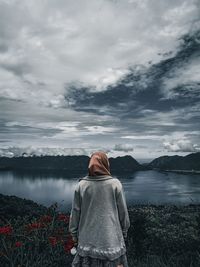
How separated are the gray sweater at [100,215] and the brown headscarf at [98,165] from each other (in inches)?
2.0

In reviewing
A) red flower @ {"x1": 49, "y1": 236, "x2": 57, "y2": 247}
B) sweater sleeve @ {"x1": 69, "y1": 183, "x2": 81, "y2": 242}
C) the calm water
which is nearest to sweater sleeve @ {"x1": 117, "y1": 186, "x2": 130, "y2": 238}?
sweater sleeve @ {"x1": 69, "y1": 183, "x2": 81, "y2": 242}

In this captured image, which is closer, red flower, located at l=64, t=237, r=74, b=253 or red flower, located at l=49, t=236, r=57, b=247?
red flower, located at l=64, t=237, r=74, b=253

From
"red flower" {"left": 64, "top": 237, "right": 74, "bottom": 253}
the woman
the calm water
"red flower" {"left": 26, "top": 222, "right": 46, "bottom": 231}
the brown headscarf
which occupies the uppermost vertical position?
the brown headscarf

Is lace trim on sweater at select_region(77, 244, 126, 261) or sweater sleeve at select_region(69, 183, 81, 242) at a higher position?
sweater sleeve at select_region(69, 183, 81, 242)

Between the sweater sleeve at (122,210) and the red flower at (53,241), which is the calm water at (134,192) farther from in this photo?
the sweater sleeve at (122,210)

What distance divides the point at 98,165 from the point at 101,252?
914 millimetres

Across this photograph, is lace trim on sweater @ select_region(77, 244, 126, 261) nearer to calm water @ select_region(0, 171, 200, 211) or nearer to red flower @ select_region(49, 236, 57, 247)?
red flower @ select_region(49, 236, 57, 247)

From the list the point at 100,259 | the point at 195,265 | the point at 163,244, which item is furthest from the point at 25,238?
the point at 163,244

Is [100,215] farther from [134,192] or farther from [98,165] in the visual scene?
[134,192]

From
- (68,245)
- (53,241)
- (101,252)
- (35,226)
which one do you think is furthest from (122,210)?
(35,226)

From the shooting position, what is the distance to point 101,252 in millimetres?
2820

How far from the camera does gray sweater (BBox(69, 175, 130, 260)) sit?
2828 millimetres

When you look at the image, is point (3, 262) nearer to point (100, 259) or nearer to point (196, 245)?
point (100, 259)

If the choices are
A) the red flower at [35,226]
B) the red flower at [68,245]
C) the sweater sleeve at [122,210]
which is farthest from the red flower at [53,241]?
the sweater sleeve at [122,210]
